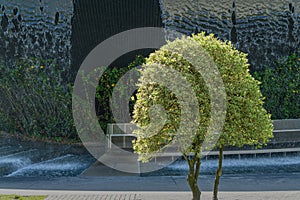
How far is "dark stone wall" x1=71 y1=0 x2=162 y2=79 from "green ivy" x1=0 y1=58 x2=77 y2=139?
3.00 feet

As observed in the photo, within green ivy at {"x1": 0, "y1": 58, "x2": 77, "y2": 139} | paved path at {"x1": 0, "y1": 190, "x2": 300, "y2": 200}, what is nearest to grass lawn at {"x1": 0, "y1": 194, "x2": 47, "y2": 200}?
paved path at {"x1": 0, "y1": 190, "x2": 300, "y2": 200}

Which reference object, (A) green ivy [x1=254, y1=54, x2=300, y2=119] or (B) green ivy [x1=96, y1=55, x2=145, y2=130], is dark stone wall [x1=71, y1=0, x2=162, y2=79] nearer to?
(B) green ivy [x1=96, y1=55, x2=145, y2=130]

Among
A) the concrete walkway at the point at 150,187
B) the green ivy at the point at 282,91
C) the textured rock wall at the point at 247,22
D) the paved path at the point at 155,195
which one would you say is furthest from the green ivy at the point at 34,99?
the paved path at the point at 155,195

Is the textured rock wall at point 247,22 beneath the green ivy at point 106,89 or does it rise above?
above

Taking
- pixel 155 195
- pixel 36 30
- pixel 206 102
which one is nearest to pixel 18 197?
pixel 155 195

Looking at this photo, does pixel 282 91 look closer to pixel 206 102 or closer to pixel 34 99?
pixel 34 99

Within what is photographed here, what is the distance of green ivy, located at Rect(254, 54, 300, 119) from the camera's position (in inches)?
516

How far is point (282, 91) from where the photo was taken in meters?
13.2

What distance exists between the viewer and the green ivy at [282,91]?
13094mm

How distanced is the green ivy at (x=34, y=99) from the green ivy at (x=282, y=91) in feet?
19.7

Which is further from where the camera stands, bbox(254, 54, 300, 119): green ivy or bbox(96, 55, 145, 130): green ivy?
bbox(96, 55, 145, 130): green ivy

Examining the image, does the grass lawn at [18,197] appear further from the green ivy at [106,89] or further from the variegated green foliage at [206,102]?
the green ivy at [106,89]

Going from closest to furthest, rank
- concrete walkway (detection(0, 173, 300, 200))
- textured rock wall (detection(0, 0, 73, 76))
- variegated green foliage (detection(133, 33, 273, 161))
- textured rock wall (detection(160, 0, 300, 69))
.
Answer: variegated green foliage (detection(133, 33, 273, 161)) < concrete walkway (detection(0, 173, 300, 200)) < textured rock wall (detection(160, 0, 300, 69)) < textured rock wall (detection(0, 0, 73, 76))

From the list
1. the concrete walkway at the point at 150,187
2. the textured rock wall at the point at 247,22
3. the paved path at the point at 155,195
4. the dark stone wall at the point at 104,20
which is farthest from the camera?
the textured rock wall at the point at 247,22
